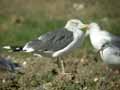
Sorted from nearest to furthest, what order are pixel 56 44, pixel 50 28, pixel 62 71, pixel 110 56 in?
1. pixel 110 56
2. pixel 62 71
3. pixel 56 44
4. pixel 50 28

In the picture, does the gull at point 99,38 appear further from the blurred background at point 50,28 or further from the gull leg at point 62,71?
the gull leg at point 62,71

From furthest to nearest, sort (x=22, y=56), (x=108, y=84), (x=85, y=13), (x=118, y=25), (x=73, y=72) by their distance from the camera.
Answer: (x=85, y=13), (x=118, y=25), (x=22, y=56), (x=73, y=72), (x=108, y=84)

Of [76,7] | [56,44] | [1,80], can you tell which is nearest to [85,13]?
[76,7]

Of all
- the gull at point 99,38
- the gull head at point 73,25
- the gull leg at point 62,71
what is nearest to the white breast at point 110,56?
the gull at point 99,38

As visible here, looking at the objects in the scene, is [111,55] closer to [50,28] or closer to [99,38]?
[99,38]

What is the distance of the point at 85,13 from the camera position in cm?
2297

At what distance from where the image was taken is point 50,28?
20250 mm

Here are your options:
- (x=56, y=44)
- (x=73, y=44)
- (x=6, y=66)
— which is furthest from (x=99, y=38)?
(x=6, y=66)

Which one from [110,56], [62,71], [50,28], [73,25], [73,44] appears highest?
[50,28]

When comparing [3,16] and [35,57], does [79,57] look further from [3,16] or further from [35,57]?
[3,16]

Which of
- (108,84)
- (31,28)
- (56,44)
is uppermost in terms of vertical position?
(31,28)

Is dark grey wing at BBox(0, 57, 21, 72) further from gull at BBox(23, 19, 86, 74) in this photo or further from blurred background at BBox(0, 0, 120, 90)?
gull at BBox(23, 19, 86, 74)

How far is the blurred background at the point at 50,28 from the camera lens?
11.1 meters

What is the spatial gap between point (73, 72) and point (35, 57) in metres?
2.02
